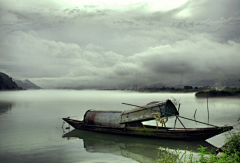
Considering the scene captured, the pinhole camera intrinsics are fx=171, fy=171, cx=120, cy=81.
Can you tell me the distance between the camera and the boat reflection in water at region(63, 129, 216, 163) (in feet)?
47.9

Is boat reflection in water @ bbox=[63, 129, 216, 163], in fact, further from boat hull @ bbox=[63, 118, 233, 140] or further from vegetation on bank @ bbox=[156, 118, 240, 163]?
vegetation on bank @ bbox=[156, 118, 240, 163]

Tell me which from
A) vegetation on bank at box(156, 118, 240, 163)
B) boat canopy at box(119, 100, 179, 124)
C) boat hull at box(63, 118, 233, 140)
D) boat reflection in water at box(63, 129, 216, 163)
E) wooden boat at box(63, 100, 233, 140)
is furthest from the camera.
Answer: boat canopy at box(119, 100, 179, 124)

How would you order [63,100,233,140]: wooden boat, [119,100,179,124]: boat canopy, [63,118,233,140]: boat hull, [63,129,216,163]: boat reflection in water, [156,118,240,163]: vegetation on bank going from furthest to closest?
[119,100,179,124]: boat canopy, [63,100,233,140]: wooden boat, [63,118,233,140]: boat hull, [63,129,216,163]: boat reflection in water, [156,118,240,163]: vegetation on bank

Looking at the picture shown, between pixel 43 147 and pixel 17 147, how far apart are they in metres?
2.46

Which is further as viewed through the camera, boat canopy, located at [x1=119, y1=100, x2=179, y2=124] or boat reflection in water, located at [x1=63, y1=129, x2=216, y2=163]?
boat canopy, located at [x1=119, y1=100, x2=179, y2=124]

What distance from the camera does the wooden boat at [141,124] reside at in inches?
664

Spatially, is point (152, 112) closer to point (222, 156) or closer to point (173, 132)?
point (173, 132)

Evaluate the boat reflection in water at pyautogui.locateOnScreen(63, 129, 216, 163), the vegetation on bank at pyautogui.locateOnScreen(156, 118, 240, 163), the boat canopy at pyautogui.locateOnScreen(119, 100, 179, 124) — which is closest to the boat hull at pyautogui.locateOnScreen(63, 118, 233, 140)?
the boat reflection in water at pyautogui.locateOnScreen(63, 129, 216, 163)

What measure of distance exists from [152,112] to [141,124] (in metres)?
2.48

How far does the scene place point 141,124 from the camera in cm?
1964

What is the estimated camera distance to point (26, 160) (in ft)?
43.5

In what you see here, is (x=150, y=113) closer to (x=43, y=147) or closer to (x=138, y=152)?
(x=138, y=152)

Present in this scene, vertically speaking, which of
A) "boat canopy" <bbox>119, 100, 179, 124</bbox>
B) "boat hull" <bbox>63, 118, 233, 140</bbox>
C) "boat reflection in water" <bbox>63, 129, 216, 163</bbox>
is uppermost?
"boat canopy" <bbox>119, 100, 179, 124</bbox>

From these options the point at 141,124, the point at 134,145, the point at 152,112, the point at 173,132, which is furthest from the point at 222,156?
the point at 141,124
